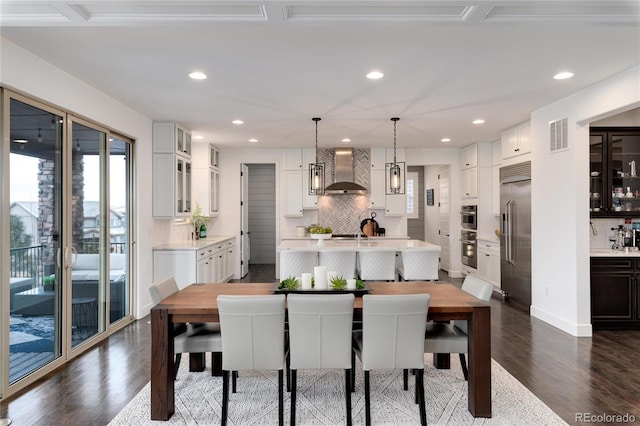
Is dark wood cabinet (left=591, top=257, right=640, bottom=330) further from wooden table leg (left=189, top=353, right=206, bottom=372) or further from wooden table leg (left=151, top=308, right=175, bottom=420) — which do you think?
wooden table leg (left=151, top=308, right=175, bottom=420)

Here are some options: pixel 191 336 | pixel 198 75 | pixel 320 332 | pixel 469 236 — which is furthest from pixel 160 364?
pixel 469 236

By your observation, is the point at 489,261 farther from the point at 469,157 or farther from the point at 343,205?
the point at 343,205

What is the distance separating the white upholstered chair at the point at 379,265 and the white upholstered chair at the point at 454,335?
1.65 meters

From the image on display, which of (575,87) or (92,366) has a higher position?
(575,87)

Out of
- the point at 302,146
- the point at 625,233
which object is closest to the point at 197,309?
the point at 625,233

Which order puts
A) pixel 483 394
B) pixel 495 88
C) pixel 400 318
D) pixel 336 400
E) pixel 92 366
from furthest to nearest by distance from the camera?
pixel 495 88
pixel 92 366
pixel 336 400
pixel 483 394
pixel 400 318

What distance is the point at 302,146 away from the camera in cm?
773

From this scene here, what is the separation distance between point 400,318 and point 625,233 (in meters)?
3.95

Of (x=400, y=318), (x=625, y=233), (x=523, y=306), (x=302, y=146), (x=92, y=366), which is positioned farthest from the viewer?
(x=302, y=146)

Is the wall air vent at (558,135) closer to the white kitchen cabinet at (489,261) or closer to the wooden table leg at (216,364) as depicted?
the white kitchen cabinet at (489,261)

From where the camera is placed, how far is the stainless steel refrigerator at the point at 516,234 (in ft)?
17.7

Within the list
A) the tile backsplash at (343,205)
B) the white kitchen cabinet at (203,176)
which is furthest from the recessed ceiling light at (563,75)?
the white kitchen cabinet at (203,176)

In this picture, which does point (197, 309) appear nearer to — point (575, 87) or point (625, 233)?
point (575, 87)

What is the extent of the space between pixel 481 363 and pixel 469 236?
208 inches
